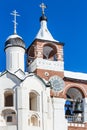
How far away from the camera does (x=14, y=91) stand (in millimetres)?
33094

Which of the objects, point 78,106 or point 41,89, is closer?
point 41,89

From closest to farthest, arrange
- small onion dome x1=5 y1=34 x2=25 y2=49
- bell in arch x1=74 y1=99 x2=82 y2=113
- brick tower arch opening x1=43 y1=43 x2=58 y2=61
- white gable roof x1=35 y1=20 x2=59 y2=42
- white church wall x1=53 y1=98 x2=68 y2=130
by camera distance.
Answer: white church wall x1=53 y1=98 x2=68 y2=130, small onion dome x1=5 y1=34 x2=25 y2=49, bell in arch x1=74 y1=99 x2=82 y2=113, brick tower arch opening x1=43 y1=43 x2=58 y2=61, white gable roof x1=35 y1=20 x2=59 y2=42

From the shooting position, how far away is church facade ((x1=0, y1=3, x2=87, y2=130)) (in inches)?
1293

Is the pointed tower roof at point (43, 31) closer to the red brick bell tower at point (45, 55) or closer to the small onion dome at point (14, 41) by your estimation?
the red brick bell tower at point (45, 55)

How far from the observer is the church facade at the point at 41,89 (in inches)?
1293

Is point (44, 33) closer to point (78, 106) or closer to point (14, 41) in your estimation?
point (14, 41)

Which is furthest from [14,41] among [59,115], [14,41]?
[59,115]

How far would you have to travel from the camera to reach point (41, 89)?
1328 inches

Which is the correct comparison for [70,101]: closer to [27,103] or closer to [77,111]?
[77,111]

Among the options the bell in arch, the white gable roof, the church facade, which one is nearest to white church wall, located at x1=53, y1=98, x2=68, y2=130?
the church facade

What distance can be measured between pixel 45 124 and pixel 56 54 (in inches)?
221

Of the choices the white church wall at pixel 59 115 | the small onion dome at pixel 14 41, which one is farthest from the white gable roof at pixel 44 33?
the white church wall at pixel 59 115

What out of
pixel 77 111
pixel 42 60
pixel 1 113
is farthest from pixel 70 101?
pixel 1 113

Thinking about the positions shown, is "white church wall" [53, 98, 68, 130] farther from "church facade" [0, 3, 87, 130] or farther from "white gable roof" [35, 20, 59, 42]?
"white gable roof" [35, 20, 59, 42]
